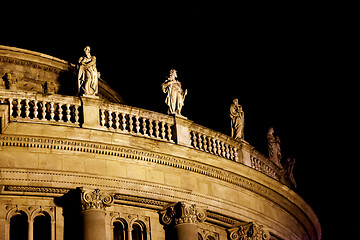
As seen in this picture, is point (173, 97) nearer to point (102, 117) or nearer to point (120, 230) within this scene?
point (102, 117)

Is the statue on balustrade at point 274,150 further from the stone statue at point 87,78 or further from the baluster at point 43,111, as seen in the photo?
the baluster at point 43,111

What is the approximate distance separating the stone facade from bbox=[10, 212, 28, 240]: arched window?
4cm

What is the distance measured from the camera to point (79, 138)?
38.8 meters

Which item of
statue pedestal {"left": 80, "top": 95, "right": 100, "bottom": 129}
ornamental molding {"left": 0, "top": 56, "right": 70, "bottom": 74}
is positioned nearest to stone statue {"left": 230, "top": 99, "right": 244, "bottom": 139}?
statue pedestal {"left": 80, "top": 95, "right": 100, "bottom": 129}

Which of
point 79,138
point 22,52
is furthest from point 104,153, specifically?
point 22,52

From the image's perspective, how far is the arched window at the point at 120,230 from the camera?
39.2m

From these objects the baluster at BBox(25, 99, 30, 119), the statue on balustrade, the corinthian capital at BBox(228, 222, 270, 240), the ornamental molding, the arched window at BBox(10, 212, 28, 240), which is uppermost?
the ornamental molding

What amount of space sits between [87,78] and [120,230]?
6.23 meters

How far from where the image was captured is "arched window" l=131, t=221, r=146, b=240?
39.7 metres

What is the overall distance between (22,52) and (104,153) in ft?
37.6

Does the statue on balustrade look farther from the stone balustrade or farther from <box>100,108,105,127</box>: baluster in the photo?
<box>100,108,105,127</box>: baluster

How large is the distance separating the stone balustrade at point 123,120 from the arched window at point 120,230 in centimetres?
355

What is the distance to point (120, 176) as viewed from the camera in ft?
129

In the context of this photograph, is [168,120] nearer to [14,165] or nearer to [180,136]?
[180,136]
